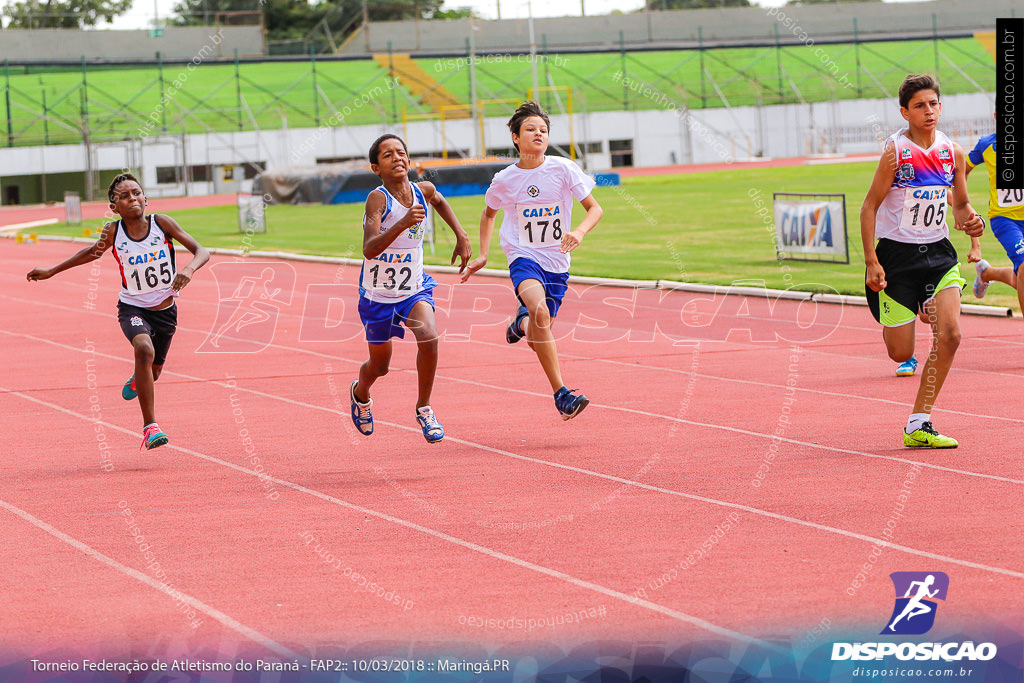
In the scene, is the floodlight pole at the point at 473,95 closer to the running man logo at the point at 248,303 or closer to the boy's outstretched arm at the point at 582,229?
the running man logo at the point at 248,303

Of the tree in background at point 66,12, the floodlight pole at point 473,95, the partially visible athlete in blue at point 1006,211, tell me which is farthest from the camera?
the tree in background at point 66,12

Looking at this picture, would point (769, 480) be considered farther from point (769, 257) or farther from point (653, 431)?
point (769, 257)

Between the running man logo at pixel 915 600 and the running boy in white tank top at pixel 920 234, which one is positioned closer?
the running man logo at pixel 915 600

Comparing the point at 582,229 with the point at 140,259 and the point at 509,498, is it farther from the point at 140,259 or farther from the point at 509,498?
the point at 140,259

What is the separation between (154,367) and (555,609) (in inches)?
196

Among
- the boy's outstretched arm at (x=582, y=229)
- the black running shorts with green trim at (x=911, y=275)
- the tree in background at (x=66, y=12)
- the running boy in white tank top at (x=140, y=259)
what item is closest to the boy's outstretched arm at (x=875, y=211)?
the black running shorts with green trim at (x=911, y=275)

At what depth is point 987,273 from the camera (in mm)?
11406

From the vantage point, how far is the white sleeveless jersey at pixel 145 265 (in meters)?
8.66

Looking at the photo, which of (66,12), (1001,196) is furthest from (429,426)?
(66,12)

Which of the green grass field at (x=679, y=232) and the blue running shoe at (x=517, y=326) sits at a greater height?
the green grass field at (x=679, y=232)

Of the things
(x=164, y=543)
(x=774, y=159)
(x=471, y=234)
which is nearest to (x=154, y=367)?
(x=164, y=543)

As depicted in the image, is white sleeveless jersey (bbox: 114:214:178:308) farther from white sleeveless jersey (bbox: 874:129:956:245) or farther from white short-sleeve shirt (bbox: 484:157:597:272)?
white sleeveless jersey (bbox: 874:129:956:245)

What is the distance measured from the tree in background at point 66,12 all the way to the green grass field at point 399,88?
16.5 meters

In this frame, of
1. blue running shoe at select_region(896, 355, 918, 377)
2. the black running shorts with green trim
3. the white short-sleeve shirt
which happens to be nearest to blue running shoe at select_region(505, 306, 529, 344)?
the white short-sleeve shirt
